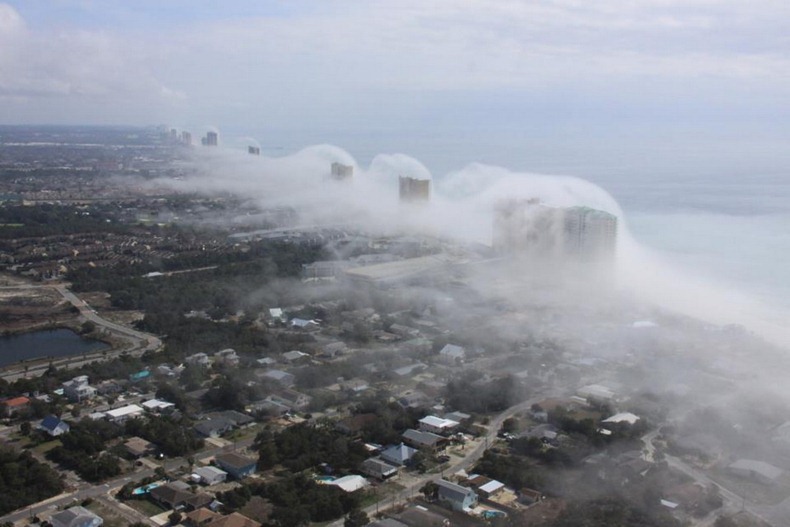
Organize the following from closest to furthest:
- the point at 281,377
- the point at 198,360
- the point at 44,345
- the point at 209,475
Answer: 1. the point at 209,475
2. the point at 281,377
3. the point at 198,360
4. the point at 44,345

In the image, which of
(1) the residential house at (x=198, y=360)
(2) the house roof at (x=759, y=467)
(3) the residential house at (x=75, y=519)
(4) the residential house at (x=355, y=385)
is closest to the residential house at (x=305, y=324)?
(1) the residential house at (x=198, y=360)

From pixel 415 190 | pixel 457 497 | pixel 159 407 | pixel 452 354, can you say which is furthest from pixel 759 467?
pixel 415 190

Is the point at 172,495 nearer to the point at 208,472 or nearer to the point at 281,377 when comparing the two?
the point at 208,472

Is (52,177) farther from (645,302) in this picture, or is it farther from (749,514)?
(749,514)

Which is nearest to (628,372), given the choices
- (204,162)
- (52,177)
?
(52,177)

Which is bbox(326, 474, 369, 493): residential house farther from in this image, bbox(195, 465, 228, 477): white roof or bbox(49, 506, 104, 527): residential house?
bbox(49, 506, 104, 527): residential house

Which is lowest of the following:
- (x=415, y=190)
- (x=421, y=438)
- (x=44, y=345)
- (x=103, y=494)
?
(x=44, y=345)

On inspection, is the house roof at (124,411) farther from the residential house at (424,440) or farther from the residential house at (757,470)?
the residential house at (757,470)
